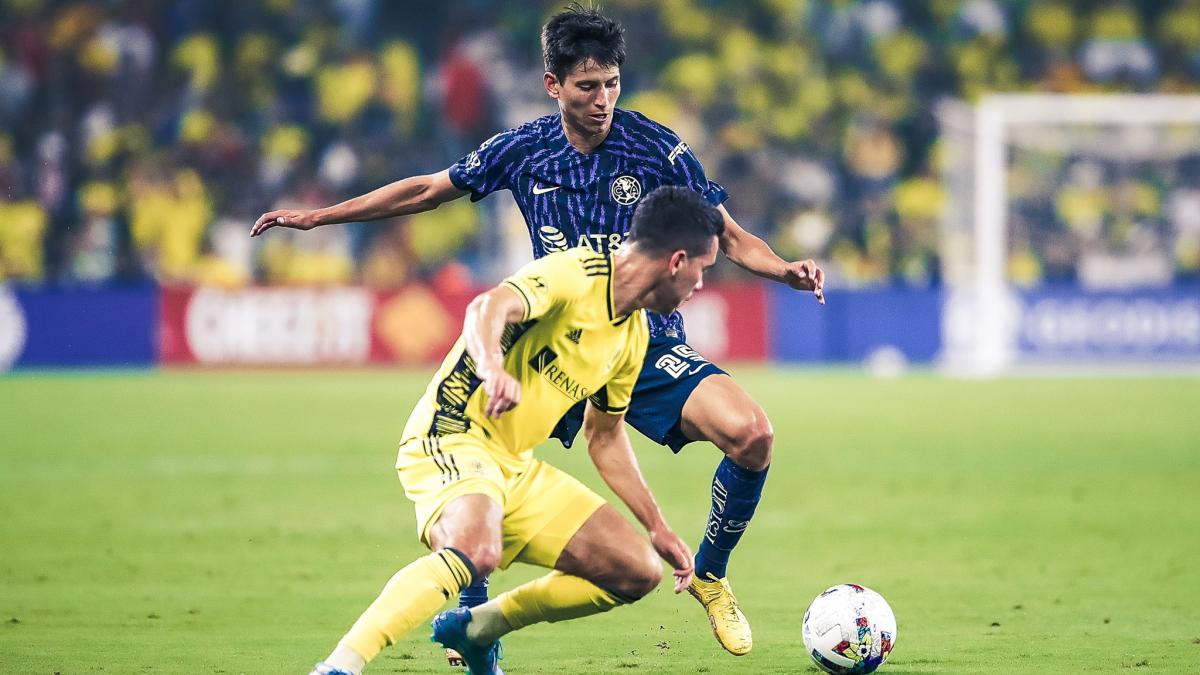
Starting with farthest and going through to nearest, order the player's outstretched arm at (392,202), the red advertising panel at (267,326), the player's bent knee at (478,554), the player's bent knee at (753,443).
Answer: the red advertising panel at (267,326) → the player's bent knee at (753,443) → the player's outstretched arm at (392,202) → the player's bent knee at (478,554)

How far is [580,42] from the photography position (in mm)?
5703

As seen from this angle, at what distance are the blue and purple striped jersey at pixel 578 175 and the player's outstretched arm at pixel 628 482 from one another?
81 cm

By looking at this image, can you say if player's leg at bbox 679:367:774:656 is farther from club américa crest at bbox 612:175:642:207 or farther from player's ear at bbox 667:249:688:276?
player's ear at bbox 667:249:688:276

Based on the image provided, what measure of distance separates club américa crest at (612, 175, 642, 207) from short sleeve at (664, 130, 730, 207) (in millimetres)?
156

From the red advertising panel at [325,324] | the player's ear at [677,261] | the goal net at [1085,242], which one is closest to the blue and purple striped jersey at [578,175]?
the player's ear at [677,261]

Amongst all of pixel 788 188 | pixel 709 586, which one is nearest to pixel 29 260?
pixel 788 188

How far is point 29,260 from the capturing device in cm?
2097

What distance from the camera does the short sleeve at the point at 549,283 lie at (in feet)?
15.0

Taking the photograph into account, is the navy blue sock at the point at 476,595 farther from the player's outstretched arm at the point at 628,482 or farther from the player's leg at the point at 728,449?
the player's leg at the point at 728,449

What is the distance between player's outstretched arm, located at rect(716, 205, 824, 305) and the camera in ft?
18.8

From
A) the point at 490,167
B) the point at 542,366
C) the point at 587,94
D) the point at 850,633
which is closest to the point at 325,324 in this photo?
the point at 490,167

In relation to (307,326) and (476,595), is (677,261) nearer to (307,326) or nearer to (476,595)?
(476,595)

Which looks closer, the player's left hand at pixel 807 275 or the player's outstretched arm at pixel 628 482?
the player's outstretched arm at pixel 628 482

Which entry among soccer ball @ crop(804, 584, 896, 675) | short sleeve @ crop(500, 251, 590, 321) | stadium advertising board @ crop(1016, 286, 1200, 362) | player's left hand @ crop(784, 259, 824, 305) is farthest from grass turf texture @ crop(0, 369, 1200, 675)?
stadium advertising board @ crop(1016, 286, 1200, 362)
